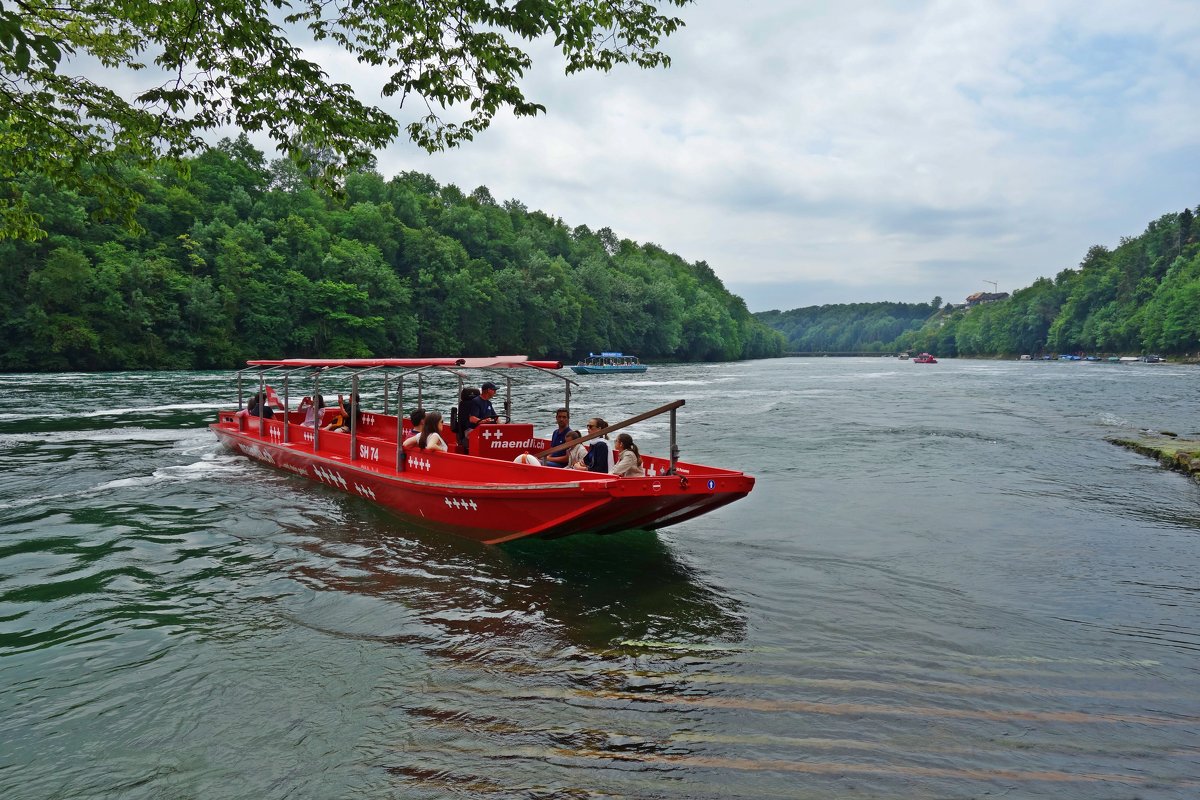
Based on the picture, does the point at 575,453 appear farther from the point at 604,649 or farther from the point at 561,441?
the point at 604,649

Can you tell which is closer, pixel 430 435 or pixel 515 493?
pixel 515 493

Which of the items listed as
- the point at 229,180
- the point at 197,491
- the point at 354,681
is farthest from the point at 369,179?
the point at 354,681

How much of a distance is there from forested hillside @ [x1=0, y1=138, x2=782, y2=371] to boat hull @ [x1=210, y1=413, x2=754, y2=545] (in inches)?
235

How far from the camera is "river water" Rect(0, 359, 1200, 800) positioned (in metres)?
5.28

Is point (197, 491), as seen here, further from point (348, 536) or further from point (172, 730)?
point (172, 730)

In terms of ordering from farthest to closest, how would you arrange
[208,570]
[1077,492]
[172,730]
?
[1077,492], [208,570], [172,730]

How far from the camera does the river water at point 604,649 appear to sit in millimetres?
5277

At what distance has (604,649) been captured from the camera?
24.2ft

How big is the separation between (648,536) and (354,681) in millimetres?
6382

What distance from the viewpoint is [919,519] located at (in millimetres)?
13453

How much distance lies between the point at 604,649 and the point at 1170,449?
2054cm

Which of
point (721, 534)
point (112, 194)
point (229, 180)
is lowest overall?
point (721, 534)

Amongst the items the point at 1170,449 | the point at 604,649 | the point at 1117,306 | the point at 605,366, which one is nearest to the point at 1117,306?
the point at 1117,306

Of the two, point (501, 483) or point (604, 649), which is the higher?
point (501, 483)
